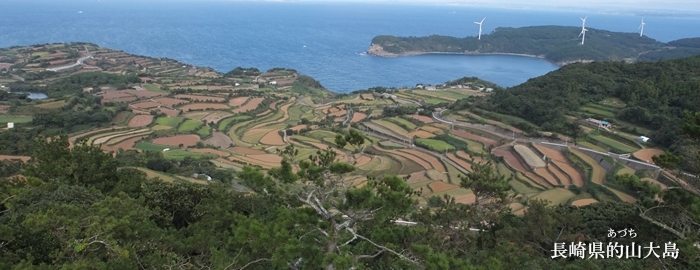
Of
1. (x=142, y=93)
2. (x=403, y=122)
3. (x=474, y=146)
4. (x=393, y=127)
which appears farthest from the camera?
(x=142, y=93)

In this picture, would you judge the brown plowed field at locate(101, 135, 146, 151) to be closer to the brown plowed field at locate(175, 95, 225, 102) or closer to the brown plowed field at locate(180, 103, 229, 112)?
the brown plowed field at locate(180, 103, 229, 112)

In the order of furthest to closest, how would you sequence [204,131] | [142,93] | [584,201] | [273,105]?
[273,105] → [142,93] → [204,131] → [584,201]

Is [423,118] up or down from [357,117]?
up

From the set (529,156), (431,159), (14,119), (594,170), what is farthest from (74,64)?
(594,170)

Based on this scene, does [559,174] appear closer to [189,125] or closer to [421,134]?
[421,134]

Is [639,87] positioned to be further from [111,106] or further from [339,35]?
[339,35]

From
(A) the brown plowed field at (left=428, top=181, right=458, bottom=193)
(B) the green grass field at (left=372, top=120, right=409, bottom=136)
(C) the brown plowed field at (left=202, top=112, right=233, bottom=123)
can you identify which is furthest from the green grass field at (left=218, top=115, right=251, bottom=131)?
(A) the brown plowed field at (left=428, top=181, right=458, bottom=193)

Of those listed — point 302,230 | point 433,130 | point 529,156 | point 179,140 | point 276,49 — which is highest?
point 302,230

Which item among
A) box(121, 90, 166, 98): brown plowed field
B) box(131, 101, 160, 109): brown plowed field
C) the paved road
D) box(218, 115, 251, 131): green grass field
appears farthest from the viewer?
the paved road
